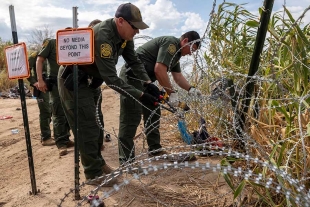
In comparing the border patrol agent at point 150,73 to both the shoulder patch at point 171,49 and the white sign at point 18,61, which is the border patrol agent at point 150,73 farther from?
the white sign at point 18,61

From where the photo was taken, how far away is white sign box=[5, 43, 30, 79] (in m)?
2.52

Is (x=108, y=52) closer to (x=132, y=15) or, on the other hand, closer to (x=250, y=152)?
(x=132, y=15)

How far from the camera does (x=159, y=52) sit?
3.34m

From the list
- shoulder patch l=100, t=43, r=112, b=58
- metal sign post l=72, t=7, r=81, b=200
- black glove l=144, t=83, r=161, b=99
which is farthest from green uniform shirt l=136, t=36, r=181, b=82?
metal sign post l=72, t=7, r=81, b=200

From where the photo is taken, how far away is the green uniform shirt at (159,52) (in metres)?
3.30

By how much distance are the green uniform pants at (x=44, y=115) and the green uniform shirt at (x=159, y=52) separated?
5.85 feet

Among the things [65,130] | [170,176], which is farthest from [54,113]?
[170,176]

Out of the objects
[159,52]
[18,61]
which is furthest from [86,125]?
[159,52]

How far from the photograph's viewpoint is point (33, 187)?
8.79 feet

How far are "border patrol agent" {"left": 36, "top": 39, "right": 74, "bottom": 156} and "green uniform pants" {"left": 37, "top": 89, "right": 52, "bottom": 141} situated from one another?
382mm

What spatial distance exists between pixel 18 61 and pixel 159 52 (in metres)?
1.39

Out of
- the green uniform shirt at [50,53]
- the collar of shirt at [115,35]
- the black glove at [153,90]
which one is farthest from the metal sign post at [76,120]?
the green uniform shirt at [50,53]

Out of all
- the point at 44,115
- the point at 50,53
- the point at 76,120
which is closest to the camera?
the point at 76,120

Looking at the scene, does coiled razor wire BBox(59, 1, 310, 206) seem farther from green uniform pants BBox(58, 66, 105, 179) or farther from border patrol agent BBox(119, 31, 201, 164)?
green uniform pants BBox(58, 66, 105, 179)
